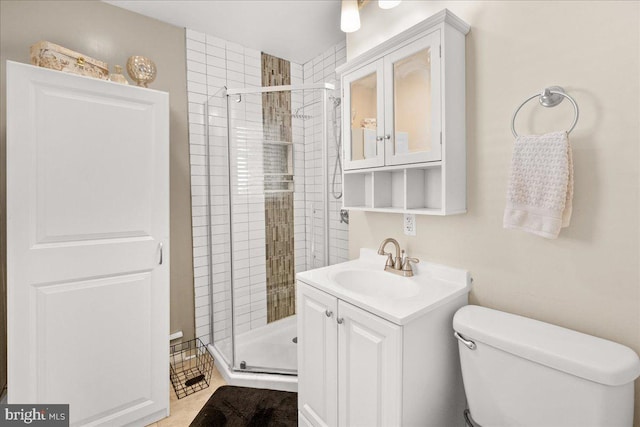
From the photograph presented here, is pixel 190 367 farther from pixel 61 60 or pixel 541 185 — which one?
pixel 541 185

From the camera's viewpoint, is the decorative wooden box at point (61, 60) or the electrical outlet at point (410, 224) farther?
the electrical outlet at point (410, 224)

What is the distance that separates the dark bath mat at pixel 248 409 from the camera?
68.2 inches

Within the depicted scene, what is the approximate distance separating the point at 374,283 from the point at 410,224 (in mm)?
380

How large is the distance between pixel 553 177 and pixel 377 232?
0.96 meters

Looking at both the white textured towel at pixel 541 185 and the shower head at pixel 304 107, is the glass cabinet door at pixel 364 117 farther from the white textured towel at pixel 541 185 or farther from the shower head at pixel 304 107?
the white textured towel at pixel 541 185

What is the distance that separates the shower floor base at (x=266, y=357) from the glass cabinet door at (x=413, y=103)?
1.42m

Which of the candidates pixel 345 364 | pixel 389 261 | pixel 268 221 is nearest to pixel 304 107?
pixel 268 221

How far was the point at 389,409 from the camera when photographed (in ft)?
3.76

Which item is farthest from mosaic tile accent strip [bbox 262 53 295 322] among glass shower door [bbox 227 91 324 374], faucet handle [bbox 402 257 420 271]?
faucet handle [bbox 402 257 420 271]

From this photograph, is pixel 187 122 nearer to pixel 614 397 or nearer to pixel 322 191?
pixel 322 191

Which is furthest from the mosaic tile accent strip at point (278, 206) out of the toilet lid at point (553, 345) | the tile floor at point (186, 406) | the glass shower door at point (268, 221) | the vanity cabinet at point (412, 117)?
the toilet lid at point (553, 345)

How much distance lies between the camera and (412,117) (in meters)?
1.45

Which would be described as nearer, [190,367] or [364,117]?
[364,117]

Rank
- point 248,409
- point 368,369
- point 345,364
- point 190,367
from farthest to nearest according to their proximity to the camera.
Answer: point 190,367
point 248,409
point 345,364
point 368,369
